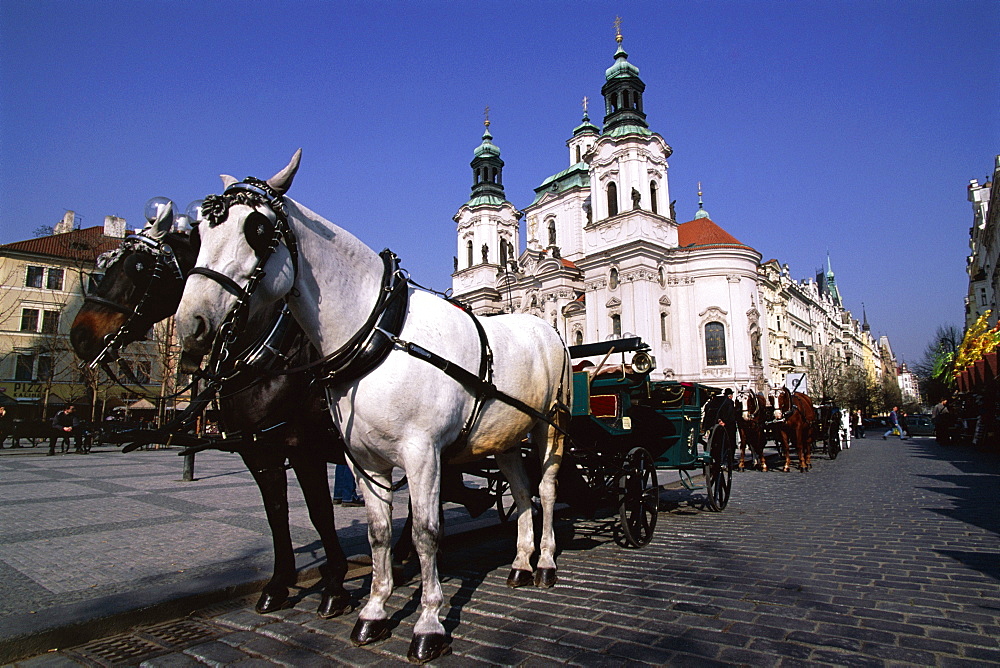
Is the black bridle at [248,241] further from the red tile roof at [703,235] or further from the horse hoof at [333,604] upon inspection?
the red tile roof at [703,235]

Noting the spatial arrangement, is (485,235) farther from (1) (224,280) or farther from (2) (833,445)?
(1) (224,280)

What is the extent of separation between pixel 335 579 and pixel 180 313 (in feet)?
7.24

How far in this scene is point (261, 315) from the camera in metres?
3.07

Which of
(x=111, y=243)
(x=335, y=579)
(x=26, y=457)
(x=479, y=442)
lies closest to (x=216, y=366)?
(x=479, y=442)

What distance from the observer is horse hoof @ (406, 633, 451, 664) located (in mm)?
2951

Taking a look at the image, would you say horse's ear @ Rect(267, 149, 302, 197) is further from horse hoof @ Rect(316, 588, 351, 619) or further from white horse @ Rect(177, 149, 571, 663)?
horse hoof @ Rect(316, 588, 351, 619)

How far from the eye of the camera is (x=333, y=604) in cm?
375

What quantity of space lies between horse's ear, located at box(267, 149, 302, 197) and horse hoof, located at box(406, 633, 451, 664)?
247 centimetres

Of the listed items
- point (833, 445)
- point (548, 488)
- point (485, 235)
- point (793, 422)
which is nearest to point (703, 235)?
point (485, 235)

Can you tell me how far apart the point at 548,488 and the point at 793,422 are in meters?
12.2

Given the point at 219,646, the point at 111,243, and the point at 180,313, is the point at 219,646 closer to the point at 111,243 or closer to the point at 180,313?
the point at 180,313

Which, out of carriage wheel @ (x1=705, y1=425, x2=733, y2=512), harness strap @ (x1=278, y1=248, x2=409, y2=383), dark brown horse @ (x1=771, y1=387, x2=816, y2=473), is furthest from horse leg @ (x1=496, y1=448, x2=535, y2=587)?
dark brown horse @ (x1=771, y1=387, x2=816, y2=473)

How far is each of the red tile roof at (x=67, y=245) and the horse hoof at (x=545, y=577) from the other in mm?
40494

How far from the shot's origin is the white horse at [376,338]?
271cm
